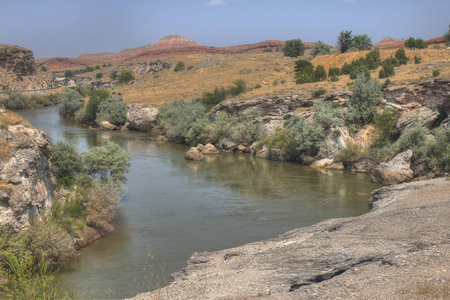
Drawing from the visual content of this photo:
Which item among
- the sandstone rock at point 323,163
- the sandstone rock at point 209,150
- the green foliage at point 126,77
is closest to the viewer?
the sandstone rock at point 323,163

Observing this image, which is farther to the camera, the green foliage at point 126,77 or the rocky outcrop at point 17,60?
the rocky outcrop at point 17,60

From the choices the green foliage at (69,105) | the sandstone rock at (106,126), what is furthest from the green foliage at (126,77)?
the sandstone rock at (106,126)

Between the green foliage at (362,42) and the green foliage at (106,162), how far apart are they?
55812mm

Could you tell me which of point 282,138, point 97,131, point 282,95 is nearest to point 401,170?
point 282,138

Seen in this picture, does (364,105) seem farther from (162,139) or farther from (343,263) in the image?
(343,263)

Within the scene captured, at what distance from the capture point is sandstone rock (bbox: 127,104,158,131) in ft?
192

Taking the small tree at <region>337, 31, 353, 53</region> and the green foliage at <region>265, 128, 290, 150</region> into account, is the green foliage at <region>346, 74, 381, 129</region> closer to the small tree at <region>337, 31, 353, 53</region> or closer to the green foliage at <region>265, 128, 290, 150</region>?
the green foliage at <region>265, 128, 290, 150</region>

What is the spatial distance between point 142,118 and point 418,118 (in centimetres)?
3880

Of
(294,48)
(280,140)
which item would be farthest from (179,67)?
(280,140)

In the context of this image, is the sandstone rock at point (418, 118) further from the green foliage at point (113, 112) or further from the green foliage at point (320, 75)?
the green foliage at point (113, 112)

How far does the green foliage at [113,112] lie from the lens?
202 ft

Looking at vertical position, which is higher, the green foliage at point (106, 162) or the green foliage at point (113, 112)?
the green foliage at point (113, 112)

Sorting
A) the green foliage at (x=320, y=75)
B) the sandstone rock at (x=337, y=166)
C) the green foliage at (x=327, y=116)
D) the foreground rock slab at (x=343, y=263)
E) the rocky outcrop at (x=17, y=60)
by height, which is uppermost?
the rocky outcrop at (x=17, y=60)

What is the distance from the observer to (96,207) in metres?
19.8
